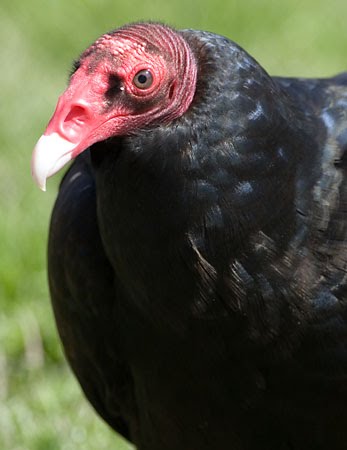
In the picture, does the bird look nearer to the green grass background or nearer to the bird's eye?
the bird's eye

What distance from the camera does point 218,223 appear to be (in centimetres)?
380

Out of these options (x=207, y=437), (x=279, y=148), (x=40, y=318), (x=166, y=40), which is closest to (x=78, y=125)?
(x=166, y=40)

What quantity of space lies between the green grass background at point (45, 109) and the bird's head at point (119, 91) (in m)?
2.08

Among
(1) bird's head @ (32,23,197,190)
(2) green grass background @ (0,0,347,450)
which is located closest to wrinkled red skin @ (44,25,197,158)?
(1) bird's head @ (32,23,197,190)

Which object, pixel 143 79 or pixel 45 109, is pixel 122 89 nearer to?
pixel 143 79

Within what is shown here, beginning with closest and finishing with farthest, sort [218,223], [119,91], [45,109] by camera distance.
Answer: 1. [119,91]
2. [218,223]
3. [45,109]

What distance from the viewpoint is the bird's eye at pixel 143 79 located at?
12.1ft

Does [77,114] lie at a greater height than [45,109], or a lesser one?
greater

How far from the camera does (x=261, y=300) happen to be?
153 inches

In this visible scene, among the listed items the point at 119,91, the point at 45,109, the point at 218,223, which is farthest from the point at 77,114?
the point at 45,109

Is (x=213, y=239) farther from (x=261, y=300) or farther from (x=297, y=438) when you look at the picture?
(x=297, y=438)

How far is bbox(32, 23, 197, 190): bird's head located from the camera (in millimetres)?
3584

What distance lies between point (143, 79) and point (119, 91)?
3.1 inches

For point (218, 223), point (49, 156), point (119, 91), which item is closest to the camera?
point (49, 156)
